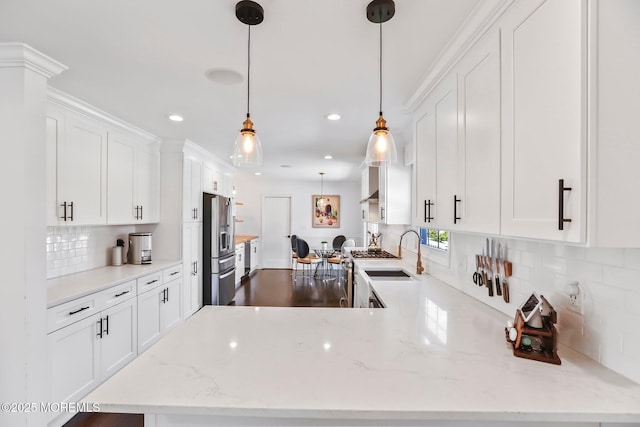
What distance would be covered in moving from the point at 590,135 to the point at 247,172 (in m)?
6.34

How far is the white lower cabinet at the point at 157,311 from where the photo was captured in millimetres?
2967

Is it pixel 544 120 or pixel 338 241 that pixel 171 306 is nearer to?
pixel 544 120

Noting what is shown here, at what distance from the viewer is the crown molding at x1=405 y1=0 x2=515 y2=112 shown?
1.17m

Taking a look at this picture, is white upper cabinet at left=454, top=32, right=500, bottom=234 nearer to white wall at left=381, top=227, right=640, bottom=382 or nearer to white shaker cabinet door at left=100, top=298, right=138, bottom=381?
white wall at left=381, top=227, right=640, bottom=382

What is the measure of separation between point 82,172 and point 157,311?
1.62 m

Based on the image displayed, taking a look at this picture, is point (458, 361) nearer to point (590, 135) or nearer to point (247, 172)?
point (590, 135)

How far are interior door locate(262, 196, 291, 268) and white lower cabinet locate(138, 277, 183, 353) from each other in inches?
164

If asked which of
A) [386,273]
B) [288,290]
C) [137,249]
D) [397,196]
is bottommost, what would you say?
[288,290]

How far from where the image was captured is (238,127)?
3.06 m

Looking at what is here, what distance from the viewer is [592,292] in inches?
41.9

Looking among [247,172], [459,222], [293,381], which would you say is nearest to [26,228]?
[293,381]

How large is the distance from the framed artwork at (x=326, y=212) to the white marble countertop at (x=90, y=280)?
4.82 meters

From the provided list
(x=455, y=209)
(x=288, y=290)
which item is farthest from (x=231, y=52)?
(x=288, y=290)

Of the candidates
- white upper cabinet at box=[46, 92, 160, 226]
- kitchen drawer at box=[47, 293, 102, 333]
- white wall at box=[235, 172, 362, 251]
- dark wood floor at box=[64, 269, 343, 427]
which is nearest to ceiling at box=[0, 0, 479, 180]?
white upper cabinet at box=[46, 92, 160, 226]
